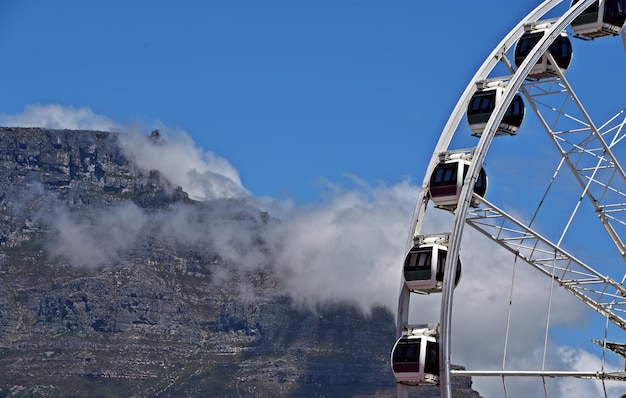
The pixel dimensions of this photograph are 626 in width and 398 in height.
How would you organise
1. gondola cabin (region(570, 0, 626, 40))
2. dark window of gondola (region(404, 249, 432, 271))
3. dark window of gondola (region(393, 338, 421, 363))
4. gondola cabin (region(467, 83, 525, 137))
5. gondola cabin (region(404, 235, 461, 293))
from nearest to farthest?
dark window of gondola (region(393, 338, 421, 363)), gondola cabin (region(404, 235, 461, 293)), dark window of gondola (region(404, 249, 432, 271)), gondola cabin (region(467, 83, 525, 137)), gondola cabin (region(570, 0, 626, 40))

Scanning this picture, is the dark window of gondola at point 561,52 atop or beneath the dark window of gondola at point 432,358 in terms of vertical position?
atop

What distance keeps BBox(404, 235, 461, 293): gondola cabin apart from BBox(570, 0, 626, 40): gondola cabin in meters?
18.9

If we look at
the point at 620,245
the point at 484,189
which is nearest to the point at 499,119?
the point at 484,189

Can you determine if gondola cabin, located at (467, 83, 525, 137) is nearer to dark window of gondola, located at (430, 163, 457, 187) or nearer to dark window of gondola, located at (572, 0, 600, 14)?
dark window of gondola, located at (430, 163, 457, 187)

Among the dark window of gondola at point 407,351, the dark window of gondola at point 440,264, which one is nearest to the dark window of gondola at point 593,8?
the dark window of gondola at point 440,264

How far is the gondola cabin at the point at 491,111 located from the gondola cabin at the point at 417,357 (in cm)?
1315

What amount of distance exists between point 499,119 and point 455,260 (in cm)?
942

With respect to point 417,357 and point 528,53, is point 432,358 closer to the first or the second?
point 417,357

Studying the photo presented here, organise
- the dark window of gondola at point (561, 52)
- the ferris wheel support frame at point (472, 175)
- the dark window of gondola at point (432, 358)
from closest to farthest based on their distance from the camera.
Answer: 1. the ferris wheel support frame at point (472, 175)
2. the dark window of gondola at point (432, 358)
3. the dark window of gondola at point (561, 52)

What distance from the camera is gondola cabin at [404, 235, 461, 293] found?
90.6 meters

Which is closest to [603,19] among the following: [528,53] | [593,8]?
[593,8]

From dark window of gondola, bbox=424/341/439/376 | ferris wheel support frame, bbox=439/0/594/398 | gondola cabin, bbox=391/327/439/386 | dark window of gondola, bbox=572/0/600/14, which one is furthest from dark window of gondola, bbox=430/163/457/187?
dark window of gondola, bbox=572/0/600/14

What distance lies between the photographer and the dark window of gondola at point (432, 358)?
289ft

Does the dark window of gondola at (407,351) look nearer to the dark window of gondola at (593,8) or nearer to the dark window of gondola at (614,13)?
the dark window of gondola at (614,13)
